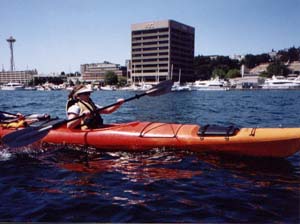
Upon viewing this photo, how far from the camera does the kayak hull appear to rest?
192 inches

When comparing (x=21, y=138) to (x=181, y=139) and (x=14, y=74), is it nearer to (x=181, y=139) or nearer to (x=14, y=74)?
(x=181, y=139)

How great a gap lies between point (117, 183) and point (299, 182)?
2177 mm

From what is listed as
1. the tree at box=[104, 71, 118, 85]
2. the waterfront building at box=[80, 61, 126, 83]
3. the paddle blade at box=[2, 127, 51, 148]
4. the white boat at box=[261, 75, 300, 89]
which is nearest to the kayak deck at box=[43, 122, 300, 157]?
the paddle blade at box=[2, 127, 51, 148]

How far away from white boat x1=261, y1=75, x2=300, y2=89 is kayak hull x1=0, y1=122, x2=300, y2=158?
45.1m

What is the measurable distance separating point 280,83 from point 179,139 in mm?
52310

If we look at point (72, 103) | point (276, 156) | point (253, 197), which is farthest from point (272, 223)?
point (72, 103)

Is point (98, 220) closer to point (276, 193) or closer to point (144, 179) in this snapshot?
point (144, 179)

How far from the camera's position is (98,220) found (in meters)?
3.18

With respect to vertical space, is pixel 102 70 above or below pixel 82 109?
above

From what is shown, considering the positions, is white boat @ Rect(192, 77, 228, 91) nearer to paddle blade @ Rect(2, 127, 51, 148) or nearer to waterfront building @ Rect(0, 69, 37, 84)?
waterfront building @ Rect(0, 69, 37, 84)

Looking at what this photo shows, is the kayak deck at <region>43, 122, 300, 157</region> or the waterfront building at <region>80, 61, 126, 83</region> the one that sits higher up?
the waterfront building at <region>80, 61, 126, 83</region>

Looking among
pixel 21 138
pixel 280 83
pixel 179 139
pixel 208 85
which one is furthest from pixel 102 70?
pixel 21 138

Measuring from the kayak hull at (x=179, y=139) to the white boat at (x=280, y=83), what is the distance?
45.1m

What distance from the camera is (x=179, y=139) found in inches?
209
